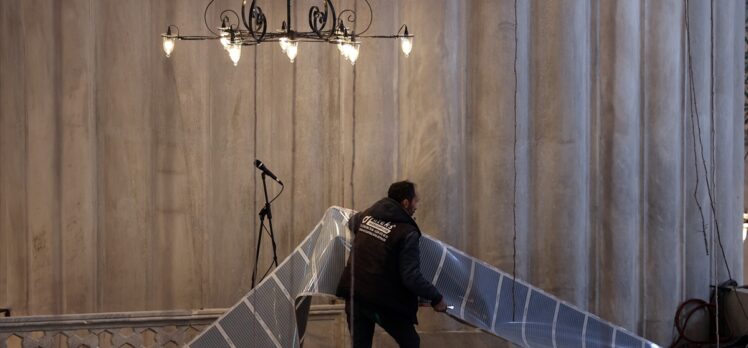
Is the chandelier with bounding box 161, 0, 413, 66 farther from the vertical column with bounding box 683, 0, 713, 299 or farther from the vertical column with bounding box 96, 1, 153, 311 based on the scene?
the vertical column with bounding box 683, 0, 713, 299

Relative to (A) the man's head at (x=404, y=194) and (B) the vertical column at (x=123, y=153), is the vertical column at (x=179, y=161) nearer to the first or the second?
(B) the vertical column at (x=123, y=153)

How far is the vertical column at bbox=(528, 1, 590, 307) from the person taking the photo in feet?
29.4

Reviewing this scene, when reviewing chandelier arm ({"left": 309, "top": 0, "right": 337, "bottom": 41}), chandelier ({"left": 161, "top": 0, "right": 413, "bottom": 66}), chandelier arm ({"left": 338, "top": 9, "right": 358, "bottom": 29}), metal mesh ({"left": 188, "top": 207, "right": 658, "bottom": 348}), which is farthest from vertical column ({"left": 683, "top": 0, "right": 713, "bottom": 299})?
chandelier arm ({"left": 309, "top": 0, "right": 337, "bottom": 41})

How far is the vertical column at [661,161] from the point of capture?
9328mm

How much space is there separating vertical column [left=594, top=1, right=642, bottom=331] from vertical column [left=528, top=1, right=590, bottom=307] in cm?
26

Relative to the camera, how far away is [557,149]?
352 inches

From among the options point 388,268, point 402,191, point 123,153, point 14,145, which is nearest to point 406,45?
point 402,191

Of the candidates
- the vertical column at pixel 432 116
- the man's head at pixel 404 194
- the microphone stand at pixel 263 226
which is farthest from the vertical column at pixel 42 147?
the man's head at pixel 404 194

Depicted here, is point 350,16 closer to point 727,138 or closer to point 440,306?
point 440,306

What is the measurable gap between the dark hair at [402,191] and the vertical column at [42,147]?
2.99 m

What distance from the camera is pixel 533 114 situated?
9023 mm

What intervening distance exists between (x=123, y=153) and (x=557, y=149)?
3.27m

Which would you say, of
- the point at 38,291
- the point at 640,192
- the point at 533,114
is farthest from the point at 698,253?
the point at 38,291

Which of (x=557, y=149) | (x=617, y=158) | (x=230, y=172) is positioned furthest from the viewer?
(x=617, y=158)
